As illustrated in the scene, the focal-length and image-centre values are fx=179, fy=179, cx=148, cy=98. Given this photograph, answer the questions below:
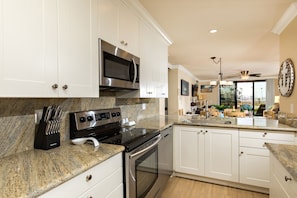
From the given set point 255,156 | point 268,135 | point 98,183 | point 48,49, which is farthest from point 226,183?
point 48,49

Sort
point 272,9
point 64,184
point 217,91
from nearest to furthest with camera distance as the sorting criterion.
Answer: point 64,184
point 272,9
point 217,91

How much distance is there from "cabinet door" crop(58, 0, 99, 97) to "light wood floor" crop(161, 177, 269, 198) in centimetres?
174

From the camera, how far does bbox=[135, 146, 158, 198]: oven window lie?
152 centimetres

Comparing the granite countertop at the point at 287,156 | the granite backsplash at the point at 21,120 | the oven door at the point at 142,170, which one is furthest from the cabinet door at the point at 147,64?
the granite countertop at the point at 287,156

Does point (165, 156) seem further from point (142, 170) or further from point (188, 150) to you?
point (142, 170)

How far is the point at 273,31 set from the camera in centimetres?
284

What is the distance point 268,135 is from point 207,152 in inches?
30.9

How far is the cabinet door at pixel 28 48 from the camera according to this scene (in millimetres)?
828

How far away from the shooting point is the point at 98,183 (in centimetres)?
108

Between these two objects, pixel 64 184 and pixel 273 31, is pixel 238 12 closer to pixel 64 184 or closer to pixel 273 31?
pixel 273 31

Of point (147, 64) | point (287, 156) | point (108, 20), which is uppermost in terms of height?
point (108, 20)

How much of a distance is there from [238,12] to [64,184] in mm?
2589

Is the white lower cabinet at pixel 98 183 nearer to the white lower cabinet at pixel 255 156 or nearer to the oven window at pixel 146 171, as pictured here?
the oven window at pixel 146 171

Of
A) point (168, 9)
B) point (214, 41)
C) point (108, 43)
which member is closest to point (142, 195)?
point (108, 43)
